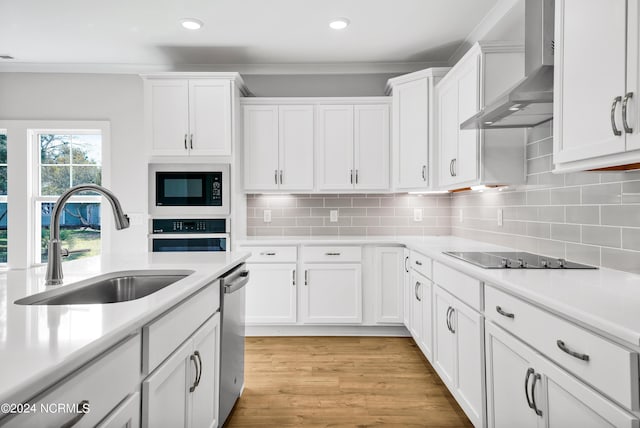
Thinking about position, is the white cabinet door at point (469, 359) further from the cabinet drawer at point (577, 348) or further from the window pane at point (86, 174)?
the window pane at point (86, 174)

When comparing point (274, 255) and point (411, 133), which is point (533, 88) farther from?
point (274, 255)

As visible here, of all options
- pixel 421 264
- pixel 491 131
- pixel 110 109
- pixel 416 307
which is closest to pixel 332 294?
pixel 416 307

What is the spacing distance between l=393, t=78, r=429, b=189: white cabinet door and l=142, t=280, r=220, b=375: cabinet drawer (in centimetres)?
226

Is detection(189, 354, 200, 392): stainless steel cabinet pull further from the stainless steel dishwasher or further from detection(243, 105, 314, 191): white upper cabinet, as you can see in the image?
detection(243, 105, 314, 191): white upper cabinet

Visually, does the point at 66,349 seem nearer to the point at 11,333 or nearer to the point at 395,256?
the point at 11,333

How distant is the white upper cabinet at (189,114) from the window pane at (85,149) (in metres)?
1.00

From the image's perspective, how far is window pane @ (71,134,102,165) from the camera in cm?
402

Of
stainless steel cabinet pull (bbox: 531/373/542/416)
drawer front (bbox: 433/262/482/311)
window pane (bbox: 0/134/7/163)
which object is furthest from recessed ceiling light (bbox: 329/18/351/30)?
window pane (bbox: 0/134/7/163)

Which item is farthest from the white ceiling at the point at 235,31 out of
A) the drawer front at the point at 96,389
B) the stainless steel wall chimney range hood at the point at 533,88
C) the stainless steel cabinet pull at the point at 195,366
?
the drawer front at the point at 96,389

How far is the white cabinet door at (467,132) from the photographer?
101 inches

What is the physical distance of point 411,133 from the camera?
11.4ft

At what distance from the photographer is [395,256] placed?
3.50 m

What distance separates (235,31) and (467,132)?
206cm

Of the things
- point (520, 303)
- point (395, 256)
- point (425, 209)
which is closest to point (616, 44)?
point (520, 303)
